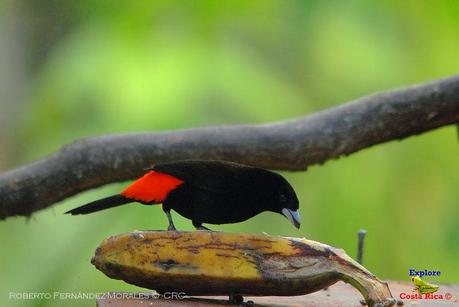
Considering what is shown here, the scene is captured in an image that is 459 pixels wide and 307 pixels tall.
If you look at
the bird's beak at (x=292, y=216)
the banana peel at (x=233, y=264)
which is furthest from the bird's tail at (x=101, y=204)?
the bird's beak at (x=292, y=216)

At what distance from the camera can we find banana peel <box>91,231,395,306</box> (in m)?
3.07

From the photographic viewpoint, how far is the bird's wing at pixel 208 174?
10.9 feet

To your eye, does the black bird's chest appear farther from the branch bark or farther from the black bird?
the branch bark

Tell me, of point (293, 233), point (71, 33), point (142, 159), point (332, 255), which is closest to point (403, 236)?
point (293, 233)

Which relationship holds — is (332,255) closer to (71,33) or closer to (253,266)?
(253,266)

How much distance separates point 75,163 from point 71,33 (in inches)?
213

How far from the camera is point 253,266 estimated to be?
10.1 feet

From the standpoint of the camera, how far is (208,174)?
3.32 m

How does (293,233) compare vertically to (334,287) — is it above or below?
below

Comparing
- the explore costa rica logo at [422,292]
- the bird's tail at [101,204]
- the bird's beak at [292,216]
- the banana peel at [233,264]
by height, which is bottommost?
the explore costa rica logo at [422,292]

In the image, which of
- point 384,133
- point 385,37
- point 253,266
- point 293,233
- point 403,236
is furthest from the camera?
point 385,37

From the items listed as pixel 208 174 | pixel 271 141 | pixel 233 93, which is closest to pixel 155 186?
pixel 208 174

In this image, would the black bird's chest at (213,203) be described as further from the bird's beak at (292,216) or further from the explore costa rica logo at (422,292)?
the explore costa rica logo at (422,292)

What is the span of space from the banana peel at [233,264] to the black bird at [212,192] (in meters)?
0.26
